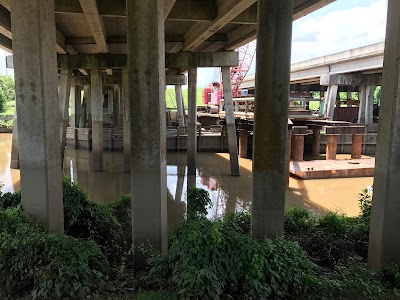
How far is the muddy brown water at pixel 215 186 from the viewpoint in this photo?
41.1 ft

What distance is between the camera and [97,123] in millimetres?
18703

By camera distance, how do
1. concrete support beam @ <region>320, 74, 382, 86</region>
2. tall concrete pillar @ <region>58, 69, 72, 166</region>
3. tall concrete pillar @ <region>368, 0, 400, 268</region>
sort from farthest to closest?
concrete support beam @ <region>320, 74, 382, 86</region> → tall concrete pillar @ <region>58, 69, 72, 166</region> → tall concrete pillar @ <region>368, 0, 400, 268</region>

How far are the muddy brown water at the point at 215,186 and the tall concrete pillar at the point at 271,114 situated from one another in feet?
17.2

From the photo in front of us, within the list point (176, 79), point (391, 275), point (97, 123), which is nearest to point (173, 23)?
point (97, 123)

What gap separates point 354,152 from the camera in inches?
863

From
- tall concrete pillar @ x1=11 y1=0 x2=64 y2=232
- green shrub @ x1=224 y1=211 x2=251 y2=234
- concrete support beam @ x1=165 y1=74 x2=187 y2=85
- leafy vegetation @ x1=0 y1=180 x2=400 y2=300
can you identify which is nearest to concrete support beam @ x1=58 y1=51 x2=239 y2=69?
green shrub @ x1=224 y1=211 x2=251 y2=234

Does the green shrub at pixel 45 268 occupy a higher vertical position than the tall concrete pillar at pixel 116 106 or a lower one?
lower

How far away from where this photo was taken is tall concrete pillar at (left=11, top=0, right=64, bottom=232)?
586 centimetres

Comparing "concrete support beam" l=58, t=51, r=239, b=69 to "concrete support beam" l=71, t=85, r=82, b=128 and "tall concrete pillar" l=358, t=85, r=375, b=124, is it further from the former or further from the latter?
"tall concrete pillar" l=358, t=85, r=375, b=124

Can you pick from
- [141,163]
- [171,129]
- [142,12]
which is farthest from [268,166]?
[171,129]

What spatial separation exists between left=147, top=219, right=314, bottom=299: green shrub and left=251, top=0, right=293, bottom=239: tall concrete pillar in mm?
733

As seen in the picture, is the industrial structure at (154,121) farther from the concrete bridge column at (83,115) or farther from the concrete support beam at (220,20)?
the concrete bridge column at (83,115)

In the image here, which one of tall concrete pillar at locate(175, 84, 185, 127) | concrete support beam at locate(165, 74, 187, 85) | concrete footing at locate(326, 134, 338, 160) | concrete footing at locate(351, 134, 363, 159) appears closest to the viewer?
concrete footing at locate(326, 134, 338, 160)

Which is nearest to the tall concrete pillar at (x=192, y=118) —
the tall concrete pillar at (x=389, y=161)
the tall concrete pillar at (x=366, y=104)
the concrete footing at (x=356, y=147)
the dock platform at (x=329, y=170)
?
the dock platform at (x=329, y=170)
